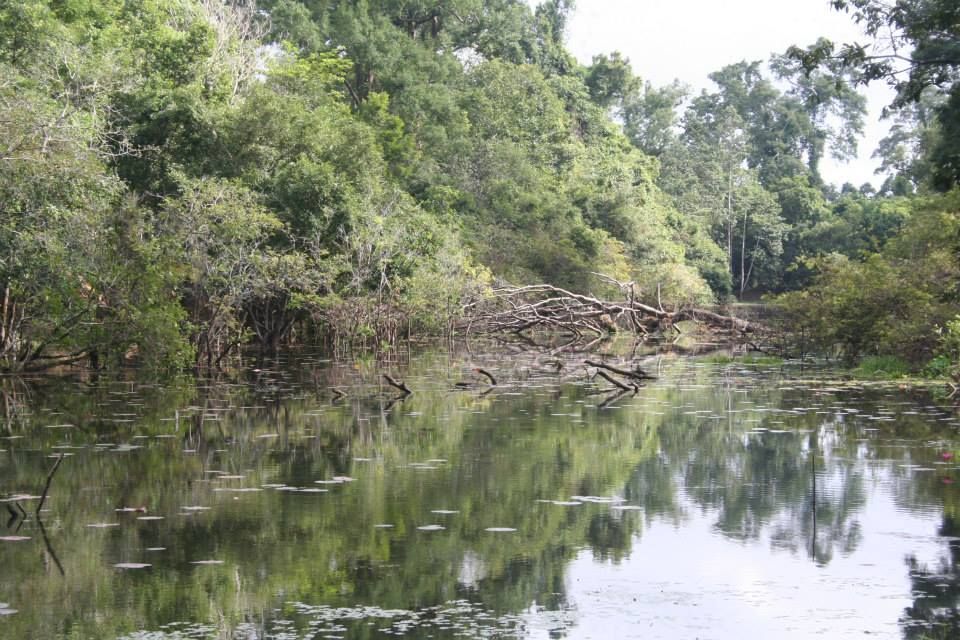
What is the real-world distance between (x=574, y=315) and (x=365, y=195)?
9385mm

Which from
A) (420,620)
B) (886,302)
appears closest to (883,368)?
(886,302)

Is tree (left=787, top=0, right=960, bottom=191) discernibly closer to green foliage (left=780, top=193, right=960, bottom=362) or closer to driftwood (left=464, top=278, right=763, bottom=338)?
green foliage (left=780, top=193, right=960, bottom=362)

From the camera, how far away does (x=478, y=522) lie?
893 cm

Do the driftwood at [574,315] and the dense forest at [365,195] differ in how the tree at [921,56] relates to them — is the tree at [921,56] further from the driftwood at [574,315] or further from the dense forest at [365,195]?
the driftwood at [574,315]

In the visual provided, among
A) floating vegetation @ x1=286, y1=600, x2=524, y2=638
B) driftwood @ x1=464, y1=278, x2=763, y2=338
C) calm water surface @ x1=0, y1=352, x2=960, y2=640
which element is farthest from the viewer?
driftwood @ x1=464, y1=278, x2=763, y2=338

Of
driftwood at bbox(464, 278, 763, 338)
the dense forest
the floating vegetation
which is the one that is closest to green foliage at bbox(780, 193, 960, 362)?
the dense forest

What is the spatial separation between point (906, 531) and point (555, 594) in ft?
10.6

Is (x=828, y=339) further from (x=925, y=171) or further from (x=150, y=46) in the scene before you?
(x=150, y=46)

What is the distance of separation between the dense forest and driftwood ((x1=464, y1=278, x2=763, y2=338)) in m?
1.10

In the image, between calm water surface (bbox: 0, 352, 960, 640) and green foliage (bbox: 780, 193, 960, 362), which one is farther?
green foliage (bbox: 780, 193, 960, 362)

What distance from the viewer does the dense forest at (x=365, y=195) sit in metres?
19.5

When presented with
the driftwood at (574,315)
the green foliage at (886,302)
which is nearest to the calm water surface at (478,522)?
the green foliage at (886,302)

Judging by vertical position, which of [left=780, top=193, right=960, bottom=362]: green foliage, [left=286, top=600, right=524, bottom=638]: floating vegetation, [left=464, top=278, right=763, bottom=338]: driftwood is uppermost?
[left=464, top=278, right=763, bottom=338]: driftwood

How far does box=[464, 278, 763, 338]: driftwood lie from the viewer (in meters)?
35.9
